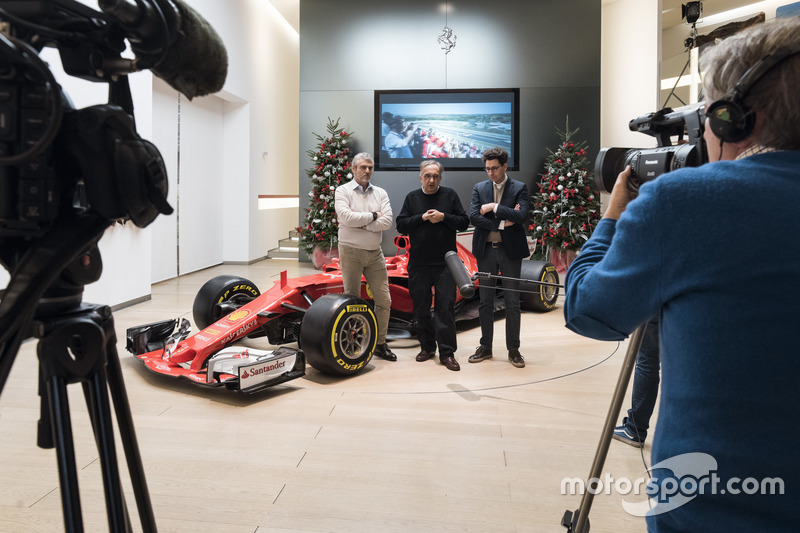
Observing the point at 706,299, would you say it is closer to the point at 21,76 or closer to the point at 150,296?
the point at 21,76

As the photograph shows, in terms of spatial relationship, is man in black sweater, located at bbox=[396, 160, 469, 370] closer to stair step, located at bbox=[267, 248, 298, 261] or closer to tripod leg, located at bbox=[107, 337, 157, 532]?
tripod leg, located at bbox=[107, 337, 157, 532]

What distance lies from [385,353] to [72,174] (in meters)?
3.91

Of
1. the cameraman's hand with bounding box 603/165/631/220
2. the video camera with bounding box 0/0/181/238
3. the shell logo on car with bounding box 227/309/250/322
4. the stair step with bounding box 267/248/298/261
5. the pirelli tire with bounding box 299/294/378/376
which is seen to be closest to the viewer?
the video camera with bounding box 0/0/181/238

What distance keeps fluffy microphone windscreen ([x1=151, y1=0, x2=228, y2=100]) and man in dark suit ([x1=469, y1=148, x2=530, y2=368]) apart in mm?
3784

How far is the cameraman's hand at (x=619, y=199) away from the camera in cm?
116

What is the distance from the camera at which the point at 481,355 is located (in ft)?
15.3

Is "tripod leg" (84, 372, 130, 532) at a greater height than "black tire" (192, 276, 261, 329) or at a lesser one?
greater

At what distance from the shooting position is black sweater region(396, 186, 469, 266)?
14.9 feet

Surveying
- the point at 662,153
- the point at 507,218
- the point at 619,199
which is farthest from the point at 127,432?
the point at 507,218

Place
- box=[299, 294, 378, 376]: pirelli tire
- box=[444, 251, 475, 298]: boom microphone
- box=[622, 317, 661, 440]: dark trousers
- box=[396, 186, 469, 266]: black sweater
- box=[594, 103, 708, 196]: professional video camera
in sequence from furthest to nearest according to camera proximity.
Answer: box=[396, 186, 469, 266]: black sweater → box=[299, 294, 378, 376]: pirelli tire → box=[622, 317, 661, 440]: dark trousers → box=[444, 251, 475, 298]: boom microphone → box=[594, 103, 708, 196]: professional video camera

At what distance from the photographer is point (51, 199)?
74cm

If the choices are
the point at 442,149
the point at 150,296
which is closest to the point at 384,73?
the point at 442,149

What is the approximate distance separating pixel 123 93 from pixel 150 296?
6.49 m

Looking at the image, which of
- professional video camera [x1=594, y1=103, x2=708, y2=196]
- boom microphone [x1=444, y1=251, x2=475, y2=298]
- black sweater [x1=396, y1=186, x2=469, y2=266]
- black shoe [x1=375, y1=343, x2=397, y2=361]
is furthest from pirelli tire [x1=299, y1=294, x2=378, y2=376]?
professional video camera [x1=594, y1=103, x2=708, y2=196]
